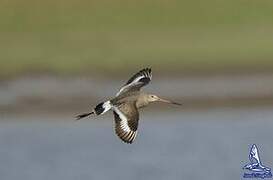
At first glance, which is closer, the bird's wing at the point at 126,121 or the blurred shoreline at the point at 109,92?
the bird's wing at the point at 126,121

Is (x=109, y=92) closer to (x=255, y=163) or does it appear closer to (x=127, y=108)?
(x=255, y=163)

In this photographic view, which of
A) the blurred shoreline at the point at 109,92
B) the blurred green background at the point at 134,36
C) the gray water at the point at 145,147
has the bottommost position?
the gray water at the point at 145,147

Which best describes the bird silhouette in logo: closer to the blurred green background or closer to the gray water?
the gray water

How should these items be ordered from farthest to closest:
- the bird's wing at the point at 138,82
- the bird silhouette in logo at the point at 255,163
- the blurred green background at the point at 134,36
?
the blurred green background at the point at 134,36 → the bird silhouette in logo at the point at 255,163 → the bird's wing at the point at 138,82

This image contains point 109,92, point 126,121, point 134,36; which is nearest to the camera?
→ point 126,121

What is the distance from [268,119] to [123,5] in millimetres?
3732

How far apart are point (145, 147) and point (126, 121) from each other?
223 centimetres

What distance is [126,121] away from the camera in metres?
9.54

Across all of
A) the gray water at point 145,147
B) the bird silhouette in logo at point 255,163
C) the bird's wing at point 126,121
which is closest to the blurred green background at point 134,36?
the gray water at point 145,147

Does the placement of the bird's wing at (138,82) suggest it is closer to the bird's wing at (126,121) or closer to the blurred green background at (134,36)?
the bird's wing at (126,121)

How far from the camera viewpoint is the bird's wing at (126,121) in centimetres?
942

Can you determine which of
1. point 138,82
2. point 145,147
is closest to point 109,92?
point 145,147

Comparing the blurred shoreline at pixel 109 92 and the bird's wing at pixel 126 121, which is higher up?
the blurred shoreline at pixel 109 92

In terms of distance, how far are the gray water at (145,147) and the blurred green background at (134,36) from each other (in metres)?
1.19
